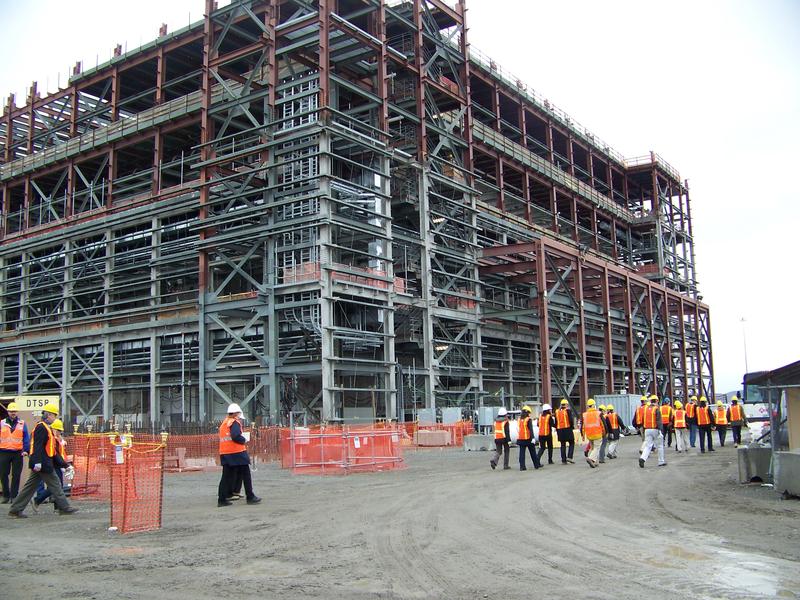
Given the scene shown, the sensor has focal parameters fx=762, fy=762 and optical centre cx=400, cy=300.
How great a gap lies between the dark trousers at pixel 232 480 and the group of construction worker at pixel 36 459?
2.46m

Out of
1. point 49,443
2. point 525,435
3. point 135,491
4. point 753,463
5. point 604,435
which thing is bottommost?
point 753,463

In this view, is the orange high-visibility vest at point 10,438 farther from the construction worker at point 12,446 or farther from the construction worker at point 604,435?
the construction worker at point 604,435

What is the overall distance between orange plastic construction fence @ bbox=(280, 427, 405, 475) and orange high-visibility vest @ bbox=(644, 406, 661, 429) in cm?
698

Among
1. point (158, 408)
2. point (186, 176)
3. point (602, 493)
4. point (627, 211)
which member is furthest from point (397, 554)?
point (627, 211)

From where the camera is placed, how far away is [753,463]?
594 inches

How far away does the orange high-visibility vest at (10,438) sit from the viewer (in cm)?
1345

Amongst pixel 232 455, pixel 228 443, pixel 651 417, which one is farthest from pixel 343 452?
pixel 651 417

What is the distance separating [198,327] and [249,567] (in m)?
35.5

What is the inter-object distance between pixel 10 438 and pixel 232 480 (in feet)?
13.0

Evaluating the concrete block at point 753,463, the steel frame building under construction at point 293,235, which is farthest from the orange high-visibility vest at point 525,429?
the steel frame building under construction at point 293,235

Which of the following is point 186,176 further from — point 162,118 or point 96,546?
point 96,546

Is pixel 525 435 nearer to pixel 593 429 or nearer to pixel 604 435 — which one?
pixel 593 429

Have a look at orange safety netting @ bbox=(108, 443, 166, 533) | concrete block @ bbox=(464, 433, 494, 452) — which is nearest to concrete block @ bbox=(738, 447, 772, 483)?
orange safety netting @ bbox=(108, 443, 166, 533)

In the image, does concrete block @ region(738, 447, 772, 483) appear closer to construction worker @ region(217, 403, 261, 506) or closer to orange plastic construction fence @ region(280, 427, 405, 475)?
construction worker @ region(217, 403, 261, 506)
